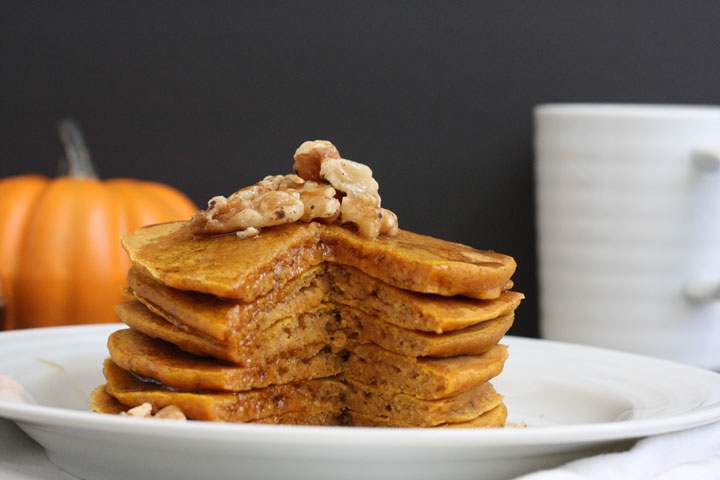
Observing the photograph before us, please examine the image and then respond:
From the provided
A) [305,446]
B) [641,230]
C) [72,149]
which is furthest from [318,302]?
[72,149]

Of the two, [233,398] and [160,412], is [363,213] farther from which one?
[160,412]

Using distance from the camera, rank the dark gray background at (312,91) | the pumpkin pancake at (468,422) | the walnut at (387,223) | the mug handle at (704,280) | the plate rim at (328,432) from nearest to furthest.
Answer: the plate rim at (328,432), the pumpkin pancake at (468,422), the walnut at (387,223), the mug handle at (704,280), the dark gray background at (312,91)

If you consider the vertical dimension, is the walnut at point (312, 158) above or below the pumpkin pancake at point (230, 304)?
above

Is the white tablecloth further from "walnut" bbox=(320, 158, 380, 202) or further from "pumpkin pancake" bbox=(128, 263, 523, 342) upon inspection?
"walnut" bbox=(320, 158, 380, 202)

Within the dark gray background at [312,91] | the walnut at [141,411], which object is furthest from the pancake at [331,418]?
the dark gray background at [312,91]

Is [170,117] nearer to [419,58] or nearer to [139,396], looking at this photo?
[419,58]

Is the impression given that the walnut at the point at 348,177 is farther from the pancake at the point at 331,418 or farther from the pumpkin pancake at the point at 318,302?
the pancake at the point at 331,418

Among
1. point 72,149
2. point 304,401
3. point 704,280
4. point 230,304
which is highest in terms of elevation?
point 72,149

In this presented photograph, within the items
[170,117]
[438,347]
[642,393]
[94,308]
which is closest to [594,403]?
[642,393]
